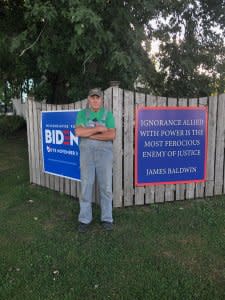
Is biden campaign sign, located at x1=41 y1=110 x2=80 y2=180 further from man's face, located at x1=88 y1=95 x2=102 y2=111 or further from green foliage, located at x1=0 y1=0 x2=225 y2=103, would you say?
green foliage, located at x1=0 y1=0 x2=225 y2=103

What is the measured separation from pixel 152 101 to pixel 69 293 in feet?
10.2

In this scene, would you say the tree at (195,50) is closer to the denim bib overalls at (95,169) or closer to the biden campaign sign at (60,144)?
the biden campaign sign at (60,144)

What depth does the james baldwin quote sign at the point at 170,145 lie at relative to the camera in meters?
5.23

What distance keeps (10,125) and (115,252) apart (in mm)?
12878

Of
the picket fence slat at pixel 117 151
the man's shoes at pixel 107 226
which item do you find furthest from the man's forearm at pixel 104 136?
the man's shoes at pixel 107 226

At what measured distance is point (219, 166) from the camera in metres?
5.76

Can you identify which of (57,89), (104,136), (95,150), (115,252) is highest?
(57,89)

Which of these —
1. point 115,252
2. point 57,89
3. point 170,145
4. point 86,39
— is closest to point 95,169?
point 115,252

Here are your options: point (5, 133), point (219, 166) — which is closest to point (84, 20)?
point (219, 166)

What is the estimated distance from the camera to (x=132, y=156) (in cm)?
523

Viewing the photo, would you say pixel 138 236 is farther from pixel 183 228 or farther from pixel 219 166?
pixel 219 166

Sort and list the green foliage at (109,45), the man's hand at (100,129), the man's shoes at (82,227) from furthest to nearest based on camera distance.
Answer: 1. the green foliage at (109,45)
2. the man's shoes at (82,227)
3. the man's hand at (100,129)

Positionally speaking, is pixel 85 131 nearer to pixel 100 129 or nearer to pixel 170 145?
pixel 100 129

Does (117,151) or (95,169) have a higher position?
(117,151)
